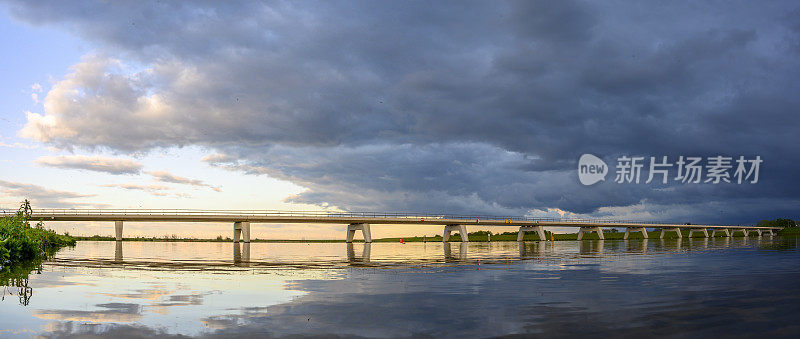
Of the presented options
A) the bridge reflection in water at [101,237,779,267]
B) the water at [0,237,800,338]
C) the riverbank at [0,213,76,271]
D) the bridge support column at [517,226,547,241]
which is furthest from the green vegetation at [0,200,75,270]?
the bridge support column at [517,226,547,241]

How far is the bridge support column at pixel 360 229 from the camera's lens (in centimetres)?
10494

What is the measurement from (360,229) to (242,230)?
2411cm

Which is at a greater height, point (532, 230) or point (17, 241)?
point (17, 241)

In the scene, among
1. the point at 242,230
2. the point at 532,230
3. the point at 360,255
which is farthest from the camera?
the point at 532,230

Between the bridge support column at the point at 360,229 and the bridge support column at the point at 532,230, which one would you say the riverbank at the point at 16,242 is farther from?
the bridge support column at the point at 532,230

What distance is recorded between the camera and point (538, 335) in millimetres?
10086

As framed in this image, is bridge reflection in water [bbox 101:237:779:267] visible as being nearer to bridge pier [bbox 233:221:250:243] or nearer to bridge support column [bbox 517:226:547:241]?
bridge pier [bbox 233:221:250:243]

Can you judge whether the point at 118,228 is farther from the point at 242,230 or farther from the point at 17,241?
the point at 17,241

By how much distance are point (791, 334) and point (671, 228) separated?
→ 21425 centimetres

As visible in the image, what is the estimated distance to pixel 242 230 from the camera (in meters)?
103

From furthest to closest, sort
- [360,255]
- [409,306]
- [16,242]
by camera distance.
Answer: [360,255]
[16,242]
[409,306]

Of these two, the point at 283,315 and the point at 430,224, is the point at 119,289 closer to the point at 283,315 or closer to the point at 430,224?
the point at 283,315

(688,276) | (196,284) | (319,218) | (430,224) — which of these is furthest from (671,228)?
(196,284)

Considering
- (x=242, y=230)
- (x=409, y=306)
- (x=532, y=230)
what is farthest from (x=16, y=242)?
(x=532, y=230)
